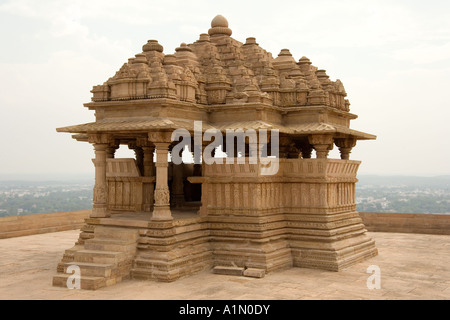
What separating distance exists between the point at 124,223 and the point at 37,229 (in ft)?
27.4

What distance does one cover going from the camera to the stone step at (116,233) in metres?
11.5

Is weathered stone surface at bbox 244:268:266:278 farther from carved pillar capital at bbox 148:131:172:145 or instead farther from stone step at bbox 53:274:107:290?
carved pillar capital at bbox 148:131:172:145

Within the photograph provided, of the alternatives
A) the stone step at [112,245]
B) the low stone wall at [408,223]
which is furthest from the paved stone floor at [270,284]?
the low stone wall at [408,223]

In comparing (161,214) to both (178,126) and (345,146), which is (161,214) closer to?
(178,126)

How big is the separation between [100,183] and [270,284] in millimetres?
4237

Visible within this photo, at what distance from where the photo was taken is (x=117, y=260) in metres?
10.9

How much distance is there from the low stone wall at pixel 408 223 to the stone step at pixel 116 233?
1085cm

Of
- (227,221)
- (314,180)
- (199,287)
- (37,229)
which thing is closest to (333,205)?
(314,180)

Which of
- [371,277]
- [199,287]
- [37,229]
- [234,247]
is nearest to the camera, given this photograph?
[199,287]

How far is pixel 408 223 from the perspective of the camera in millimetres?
19625

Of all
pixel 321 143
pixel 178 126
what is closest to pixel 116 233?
pixel 178 126

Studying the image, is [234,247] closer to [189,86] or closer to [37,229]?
[189,86]

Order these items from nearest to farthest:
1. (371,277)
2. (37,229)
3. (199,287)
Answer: (199,287), (371,277), (37,229)

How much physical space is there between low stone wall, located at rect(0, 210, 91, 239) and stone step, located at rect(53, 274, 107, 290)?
8.04 metres
